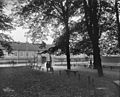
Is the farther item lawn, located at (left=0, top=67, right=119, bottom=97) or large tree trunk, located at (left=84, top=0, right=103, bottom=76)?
large tree trunk, located at (left=84, top=0, right=103, bottom=76)

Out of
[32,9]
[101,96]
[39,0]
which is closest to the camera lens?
[101,96]

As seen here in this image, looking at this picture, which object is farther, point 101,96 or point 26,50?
point 26,50

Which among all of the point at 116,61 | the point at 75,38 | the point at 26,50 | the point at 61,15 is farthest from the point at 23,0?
the point at 26,50

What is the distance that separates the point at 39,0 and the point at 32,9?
218 cm

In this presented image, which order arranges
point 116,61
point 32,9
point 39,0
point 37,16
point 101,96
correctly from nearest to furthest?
point 101,96, point 39,0, point 32,9, point 37,16, point 116,61

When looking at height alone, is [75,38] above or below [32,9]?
below

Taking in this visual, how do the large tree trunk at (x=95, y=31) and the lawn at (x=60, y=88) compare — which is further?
the large tree trunk at (x=95, y=31)

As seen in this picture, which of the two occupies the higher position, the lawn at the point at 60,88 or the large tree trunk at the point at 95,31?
the large tree trunk at the point at 95,31

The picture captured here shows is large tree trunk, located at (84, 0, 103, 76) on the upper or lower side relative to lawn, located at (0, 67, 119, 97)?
upper

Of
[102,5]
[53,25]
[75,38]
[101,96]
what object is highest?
[102,5]

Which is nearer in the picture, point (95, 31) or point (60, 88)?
point (60, 88)

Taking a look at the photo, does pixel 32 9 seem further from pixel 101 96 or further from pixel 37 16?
pixel 101 96

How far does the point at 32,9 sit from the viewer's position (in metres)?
25.4

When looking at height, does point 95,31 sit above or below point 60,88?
above
